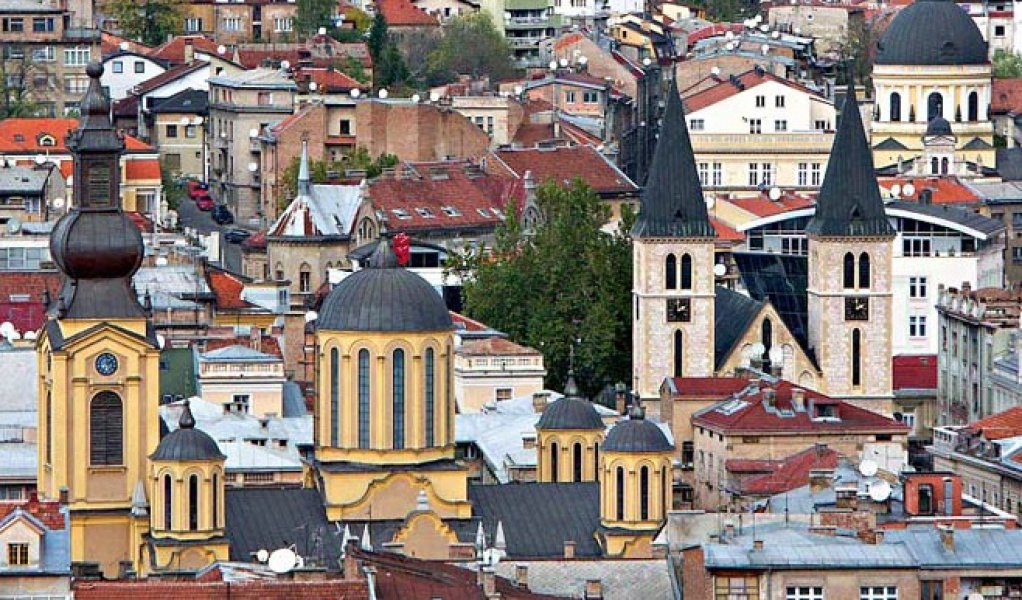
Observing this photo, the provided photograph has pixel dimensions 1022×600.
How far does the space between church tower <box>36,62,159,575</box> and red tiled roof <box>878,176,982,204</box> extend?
69543mm

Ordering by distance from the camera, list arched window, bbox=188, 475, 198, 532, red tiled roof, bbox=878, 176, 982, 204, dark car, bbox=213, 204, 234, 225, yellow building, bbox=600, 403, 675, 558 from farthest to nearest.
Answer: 1. dark car, bbox=213, 204, 234, 225
2. red tiled roof, bbox=878, 176, 982, 204
3. yellow building, bbox=600, 403, 675, 558
4. arched window, bbox=188, 475, 198, 532

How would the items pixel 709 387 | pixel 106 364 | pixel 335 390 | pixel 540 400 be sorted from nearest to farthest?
pixel 106 364 → pixel 335 390 → pixel 540 400 → pixel 709 387

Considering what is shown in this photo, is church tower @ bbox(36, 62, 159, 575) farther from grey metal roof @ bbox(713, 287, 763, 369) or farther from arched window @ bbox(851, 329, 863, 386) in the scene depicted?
arched window @ bbox(851, 329, 863, 386)

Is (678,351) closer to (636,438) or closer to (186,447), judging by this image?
(636,438)

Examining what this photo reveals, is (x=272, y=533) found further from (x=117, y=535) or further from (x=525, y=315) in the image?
(x=525, y=315)

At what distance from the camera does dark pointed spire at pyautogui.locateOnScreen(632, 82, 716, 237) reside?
147 m

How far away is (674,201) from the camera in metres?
147

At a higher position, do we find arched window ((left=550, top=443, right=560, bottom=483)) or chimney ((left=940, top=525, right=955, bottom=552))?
arched window ((left=550, top=443, right=560, bottom=483))

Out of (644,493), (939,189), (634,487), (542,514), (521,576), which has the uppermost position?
(939,189)

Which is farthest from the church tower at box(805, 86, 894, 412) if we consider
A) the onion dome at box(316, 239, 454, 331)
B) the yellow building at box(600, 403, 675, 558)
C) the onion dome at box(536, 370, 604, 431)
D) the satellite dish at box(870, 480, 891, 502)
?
the satellite dish at box(870, 480, 891, 502)

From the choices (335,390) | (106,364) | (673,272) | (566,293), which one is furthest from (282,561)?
(566,293)

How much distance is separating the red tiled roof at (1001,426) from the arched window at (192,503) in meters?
25.1

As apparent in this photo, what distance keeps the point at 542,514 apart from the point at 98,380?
31.0ft

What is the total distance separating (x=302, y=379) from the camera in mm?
142625
